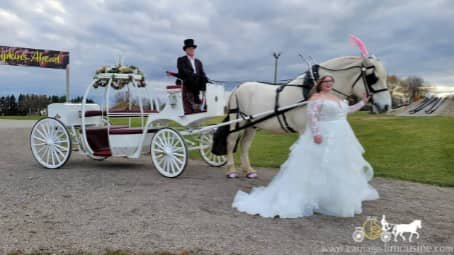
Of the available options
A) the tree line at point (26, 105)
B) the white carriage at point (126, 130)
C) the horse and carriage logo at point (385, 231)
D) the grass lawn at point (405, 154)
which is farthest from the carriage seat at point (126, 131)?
the tree line at point (26, 105)

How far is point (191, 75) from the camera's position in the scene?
21.0ft

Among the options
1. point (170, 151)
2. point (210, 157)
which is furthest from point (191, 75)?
point (210, 157)

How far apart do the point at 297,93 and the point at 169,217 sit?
2614 mm

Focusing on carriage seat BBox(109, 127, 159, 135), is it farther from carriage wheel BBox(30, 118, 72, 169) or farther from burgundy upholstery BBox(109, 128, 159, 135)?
carriage wheel BBox(30, 118, 72, 169)

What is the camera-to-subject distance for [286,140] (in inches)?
560

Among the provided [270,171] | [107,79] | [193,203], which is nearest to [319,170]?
[193,203]

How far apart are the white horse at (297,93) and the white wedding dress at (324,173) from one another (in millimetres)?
610

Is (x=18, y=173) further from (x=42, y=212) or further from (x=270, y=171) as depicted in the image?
(x=270, y=171)

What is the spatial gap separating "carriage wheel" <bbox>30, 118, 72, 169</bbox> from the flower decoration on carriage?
1.16m

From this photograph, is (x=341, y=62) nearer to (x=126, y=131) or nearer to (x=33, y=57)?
(x=126, y=131)

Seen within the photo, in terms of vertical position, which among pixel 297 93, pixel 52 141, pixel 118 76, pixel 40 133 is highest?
pixel 118 76

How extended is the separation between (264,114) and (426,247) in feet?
9.60

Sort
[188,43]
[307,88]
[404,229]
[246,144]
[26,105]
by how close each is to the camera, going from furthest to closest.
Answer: [26,105], [246,144], [188,43], [307,88], [404,229]

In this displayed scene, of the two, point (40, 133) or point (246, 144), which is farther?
point (40, 133)
